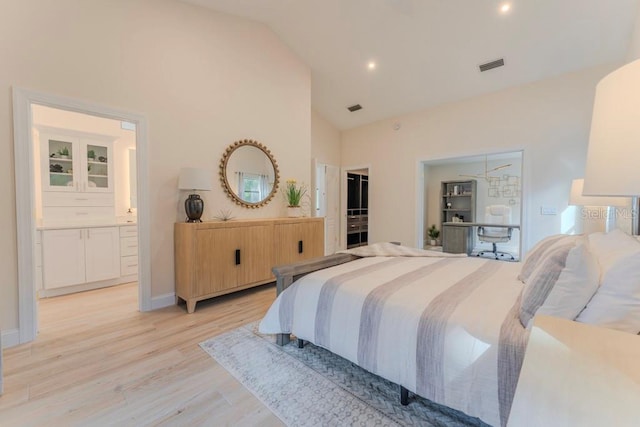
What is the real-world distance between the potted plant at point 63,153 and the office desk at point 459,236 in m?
6.70

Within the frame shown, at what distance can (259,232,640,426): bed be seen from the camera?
1119 mm

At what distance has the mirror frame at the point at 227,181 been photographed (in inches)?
133

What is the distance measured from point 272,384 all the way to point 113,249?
3229 millimetres

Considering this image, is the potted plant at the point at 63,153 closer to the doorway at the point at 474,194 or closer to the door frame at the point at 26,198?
the door frame at the point at 26,198

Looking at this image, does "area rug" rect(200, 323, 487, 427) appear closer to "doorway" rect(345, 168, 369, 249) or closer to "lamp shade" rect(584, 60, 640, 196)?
"lamp shade" rect(584, 60, 640, 196)

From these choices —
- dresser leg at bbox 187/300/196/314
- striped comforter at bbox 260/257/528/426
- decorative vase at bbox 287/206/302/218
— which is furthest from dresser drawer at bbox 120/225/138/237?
→ striped comforter at bbox 260/257/528/426

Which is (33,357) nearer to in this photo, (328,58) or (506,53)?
(328,58)

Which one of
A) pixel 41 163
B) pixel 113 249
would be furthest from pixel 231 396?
pixel 41 163

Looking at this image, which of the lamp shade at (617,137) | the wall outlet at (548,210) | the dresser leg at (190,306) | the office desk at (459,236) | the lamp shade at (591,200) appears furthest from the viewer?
the office desk at (459,236)

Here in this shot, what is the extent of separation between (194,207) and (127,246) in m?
1.69

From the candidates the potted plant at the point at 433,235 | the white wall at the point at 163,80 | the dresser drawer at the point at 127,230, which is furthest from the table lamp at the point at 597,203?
the dresser drawer at the point at 127,230

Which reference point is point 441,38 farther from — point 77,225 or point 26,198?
point 77,225

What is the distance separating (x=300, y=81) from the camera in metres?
4.25

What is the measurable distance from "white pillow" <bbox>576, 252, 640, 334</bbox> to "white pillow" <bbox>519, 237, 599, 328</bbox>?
0.10 ft
